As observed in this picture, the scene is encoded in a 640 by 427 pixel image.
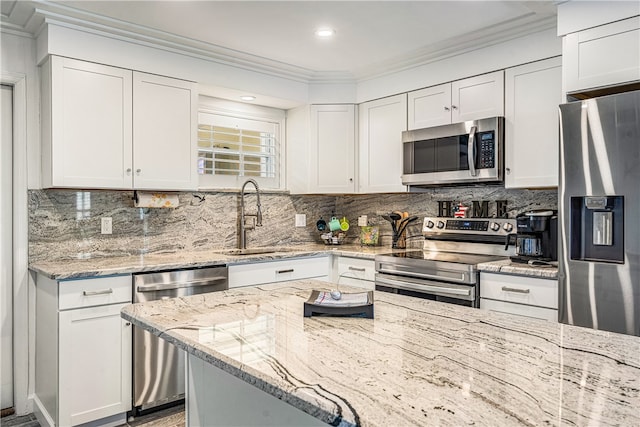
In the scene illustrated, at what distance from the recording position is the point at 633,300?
6.86ft

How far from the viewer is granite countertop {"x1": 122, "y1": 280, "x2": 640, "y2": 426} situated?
0.81 m

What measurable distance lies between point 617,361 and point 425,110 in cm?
270

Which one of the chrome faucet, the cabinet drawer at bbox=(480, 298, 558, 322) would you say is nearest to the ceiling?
the chrome faucet

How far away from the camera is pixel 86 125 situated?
2803mm

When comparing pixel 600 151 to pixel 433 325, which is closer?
pixel 433 325

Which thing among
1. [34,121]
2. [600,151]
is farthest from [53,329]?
[600,151]

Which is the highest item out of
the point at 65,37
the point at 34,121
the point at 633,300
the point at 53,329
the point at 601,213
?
the point at 65,37

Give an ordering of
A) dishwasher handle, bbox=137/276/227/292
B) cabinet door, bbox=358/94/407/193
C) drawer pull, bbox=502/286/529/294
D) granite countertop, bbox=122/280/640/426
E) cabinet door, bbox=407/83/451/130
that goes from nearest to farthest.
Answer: granite countertop, bbox=122/280/640/426 → drawer pull, bbox=502/286/529/294 → dishwasher handle, bbox=137/276/227/292 → cabinet door, bbox=407/83/451/130 → cabinet door, bbox=358/94/407/193

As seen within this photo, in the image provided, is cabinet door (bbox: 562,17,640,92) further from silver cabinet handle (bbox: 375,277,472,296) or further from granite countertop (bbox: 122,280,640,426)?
granite countertop (bbox: 122,280,640,426)

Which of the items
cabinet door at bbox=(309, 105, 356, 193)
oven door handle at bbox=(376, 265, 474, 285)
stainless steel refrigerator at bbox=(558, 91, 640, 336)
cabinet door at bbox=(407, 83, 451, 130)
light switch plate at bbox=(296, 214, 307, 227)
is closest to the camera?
stainless steel refrigerator at bbox=(558, 91, 640, 336)

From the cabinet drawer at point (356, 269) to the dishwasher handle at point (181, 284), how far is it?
103 centimetres

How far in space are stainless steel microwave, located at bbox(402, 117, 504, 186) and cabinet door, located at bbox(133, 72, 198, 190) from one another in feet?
5.30

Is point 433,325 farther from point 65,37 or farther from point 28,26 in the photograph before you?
point 28,26

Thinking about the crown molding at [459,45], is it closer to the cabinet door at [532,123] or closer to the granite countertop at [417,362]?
the cabinet door at [532,123]
